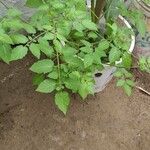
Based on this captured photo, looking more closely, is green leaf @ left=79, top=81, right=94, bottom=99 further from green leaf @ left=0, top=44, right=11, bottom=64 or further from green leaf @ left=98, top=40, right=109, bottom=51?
green leaf @ left=0, top=44, right=11, bottom=64

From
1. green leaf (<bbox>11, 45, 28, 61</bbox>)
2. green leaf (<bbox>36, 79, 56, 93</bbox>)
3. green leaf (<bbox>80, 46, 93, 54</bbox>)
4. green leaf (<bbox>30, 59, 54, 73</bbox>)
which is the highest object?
green leaf (<bbox>11, 45, 28, 61</bbox>)

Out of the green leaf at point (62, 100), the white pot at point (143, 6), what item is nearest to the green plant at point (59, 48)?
the green leaf at point (62, 100)

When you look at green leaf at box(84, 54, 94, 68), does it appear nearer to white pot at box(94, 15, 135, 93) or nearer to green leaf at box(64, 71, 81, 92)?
green leaf at box(64, 71, 81, 92)

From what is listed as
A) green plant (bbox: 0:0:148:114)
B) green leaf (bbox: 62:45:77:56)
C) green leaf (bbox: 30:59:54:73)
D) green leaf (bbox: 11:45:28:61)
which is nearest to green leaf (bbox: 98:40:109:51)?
green plant (bbox: 0:0:148:114)

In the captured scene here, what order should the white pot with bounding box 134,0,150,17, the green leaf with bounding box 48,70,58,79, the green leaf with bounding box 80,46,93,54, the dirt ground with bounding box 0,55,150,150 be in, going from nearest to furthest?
the green leaf with bounding box 48,70,58,79
the green leaf with bounding box 80,46,93,54
the dirt ground with bounding box 0,55,150,150
the white pot with bounding box 134,0,150,17

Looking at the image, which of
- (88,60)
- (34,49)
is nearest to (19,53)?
(34,49)

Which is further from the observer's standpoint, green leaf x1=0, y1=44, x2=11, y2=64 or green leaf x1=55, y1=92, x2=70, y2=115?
green leaf x1=55, y1=92, x2=70, y2=115

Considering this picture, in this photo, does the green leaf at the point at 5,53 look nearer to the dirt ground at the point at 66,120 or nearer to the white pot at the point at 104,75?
the white pot at the point at 104,75

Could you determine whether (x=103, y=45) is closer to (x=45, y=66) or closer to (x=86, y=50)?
(x=86, y=50)

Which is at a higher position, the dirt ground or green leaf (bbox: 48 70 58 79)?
green leaf (bbox: 48 70 58 79)

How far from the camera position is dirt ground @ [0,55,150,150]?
1.78 m

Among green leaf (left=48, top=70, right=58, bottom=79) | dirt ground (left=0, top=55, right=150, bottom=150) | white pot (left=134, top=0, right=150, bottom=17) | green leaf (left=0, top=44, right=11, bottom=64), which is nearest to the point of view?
green leaf (left=0, top=44, right=11, bottom=64)

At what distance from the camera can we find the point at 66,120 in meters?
1.85

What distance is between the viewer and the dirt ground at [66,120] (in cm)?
178
